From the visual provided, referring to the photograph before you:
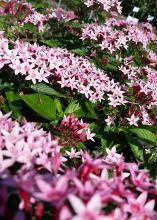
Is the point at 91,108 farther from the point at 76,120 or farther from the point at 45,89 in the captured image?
the point at 76,120

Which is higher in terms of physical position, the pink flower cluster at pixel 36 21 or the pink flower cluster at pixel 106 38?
the pink flower cluster at pixel 106 38

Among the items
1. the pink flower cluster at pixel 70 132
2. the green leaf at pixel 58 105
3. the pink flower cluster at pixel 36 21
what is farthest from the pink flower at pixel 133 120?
the pink flower cluster at pixel 36 21

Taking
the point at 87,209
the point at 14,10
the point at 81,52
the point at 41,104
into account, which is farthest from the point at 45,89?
the point at 14,10

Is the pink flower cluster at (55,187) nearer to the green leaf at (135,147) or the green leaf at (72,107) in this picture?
the green leaf at (135,147)

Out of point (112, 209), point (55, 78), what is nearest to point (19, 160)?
point (112, 209)

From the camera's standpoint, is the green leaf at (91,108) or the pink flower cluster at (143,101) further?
the pink flower cluster at (143,101)

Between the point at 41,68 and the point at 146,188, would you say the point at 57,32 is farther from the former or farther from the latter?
the point at 146,188

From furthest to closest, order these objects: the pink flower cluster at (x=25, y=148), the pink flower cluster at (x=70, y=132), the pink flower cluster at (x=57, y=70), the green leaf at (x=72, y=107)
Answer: the green leaf at (x=72, y=107)
the pink flower cluster at (x=57, y=70)
the pink flower cluster at (x=70, y=132)
the pink flower cluster at (x=25, y=148)
